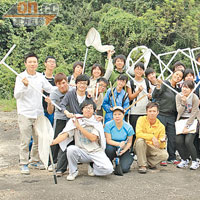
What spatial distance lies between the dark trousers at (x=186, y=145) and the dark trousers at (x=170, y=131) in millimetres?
272

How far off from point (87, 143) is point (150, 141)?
3.41 ft

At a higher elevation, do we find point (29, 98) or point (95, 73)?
point (95, 73)

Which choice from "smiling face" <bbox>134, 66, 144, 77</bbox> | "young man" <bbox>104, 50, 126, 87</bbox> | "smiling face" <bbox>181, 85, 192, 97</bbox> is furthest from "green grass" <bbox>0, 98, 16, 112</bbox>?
"smiling face" <bbox>181, 85, 192, 97</bbox>

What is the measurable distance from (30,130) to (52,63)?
1.20 metres

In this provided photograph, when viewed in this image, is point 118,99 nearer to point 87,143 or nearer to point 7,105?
point 87,143

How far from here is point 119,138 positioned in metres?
4.73

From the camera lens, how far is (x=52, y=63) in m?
5.11

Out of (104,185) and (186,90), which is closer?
(104,185)

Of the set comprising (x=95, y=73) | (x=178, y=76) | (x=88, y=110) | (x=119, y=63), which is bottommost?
(x=88, y=110)

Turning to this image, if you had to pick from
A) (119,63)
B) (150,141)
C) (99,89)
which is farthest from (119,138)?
(119,63)

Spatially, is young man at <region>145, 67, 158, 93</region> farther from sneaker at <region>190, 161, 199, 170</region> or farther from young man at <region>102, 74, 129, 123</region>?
sneaker at <region>190, 161, 199, 170</region>

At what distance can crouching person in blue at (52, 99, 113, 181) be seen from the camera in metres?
4.31

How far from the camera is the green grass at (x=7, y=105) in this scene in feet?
34.3

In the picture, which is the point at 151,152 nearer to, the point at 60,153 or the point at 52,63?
the point at 60,153
